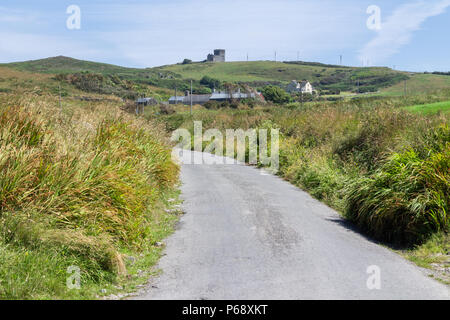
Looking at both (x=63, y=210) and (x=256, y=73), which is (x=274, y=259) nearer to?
(x=63, y=210)

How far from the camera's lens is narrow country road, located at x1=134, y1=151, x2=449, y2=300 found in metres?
5.77

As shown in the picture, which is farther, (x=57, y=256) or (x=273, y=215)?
(x=273, y=215)

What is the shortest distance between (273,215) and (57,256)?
18.2ft

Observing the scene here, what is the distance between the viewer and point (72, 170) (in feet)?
23.0

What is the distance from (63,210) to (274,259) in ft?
10.7

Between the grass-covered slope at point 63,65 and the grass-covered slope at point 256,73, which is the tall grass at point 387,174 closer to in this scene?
the grass-covered slope at point 256,73

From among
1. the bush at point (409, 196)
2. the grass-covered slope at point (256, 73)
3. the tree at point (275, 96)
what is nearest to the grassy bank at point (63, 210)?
the bush at point (409, 196)

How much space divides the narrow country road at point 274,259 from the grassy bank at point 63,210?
2.13 ft

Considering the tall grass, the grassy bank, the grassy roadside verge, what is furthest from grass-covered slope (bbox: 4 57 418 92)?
the grassy bank

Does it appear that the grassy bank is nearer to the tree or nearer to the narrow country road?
the narrow country road

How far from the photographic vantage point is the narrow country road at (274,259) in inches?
227

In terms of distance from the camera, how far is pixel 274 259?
22.9ft
